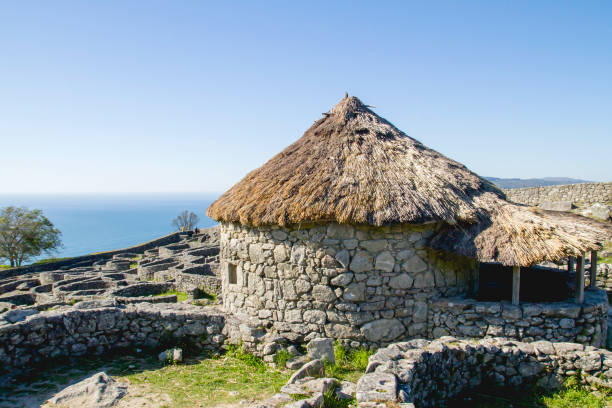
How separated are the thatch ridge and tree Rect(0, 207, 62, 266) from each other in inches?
1299

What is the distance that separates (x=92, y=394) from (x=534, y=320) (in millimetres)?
7682

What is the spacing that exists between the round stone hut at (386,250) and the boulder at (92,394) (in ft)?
9.56

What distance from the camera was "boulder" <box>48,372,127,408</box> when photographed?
6578 mm

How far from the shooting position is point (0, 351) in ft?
24.9

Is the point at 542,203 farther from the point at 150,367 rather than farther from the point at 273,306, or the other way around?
the point at 150,367

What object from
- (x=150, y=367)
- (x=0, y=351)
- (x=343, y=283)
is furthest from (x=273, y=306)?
(x=0, y=351)

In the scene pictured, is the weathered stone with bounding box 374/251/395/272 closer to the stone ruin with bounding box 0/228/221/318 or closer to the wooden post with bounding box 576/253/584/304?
the wooden post with bounding box 576/253/584/304

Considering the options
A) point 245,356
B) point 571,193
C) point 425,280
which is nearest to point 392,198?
point 425,280

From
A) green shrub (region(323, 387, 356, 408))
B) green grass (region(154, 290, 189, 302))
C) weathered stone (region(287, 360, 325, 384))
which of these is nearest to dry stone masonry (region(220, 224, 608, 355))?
weathered stone (region(287, 360, 325, 384))

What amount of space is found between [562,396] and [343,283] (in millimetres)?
3861

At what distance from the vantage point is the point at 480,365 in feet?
21.8

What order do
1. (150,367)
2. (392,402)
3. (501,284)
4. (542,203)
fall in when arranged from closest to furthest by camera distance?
(392,402) → (150,367) → (501,284) → (542,203)

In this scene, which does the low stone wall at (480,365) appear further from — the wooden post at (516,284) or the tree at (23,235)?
the tree at (23,235)

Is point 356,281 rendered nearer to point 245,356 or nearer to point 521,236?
point 245,356
